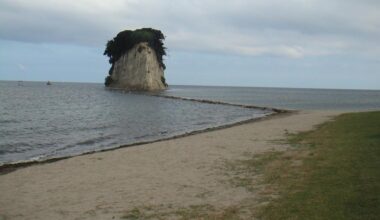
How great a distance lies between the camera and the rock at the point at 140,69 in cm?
12875

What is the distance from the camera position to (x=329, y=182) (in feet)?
42.5

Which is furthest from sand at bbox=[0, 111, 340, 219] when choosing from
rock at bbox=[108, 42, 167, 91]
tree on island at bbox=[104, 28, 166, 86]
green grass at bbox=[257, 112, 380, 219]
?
tree on island at bbox=[104, 28, 166, 86]

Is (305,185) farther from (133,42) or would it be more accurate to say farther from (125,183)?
(133,42)

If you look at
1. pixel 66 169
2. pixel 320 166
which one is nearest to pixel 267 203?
pixel 320 166

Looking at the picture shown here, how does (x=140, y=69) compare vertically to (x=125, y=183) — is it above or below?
above

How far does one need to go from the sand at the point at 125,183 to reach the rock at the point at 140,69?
107113 millimetres

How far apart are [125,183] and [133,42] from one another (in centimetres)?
12135

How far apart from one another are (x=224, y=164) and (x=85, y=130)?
2129 cm

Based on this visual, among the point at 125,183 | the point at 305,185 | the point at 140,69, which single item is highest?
the point at 140,69

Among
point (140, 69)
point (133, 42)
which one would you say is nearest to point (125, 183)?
point (140, 69)

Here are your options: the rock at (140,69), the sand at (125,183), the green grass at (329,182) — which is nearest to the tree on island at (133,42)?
the rock at (140,69)

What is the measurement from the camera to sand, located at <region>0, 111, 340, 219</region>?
11.7m

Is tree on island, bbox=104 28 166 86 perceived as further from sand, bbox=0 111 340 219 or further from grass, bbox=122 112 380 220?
grass, bbox=122 112 380 220

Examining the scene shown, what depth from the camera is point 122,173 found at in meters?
16.7
